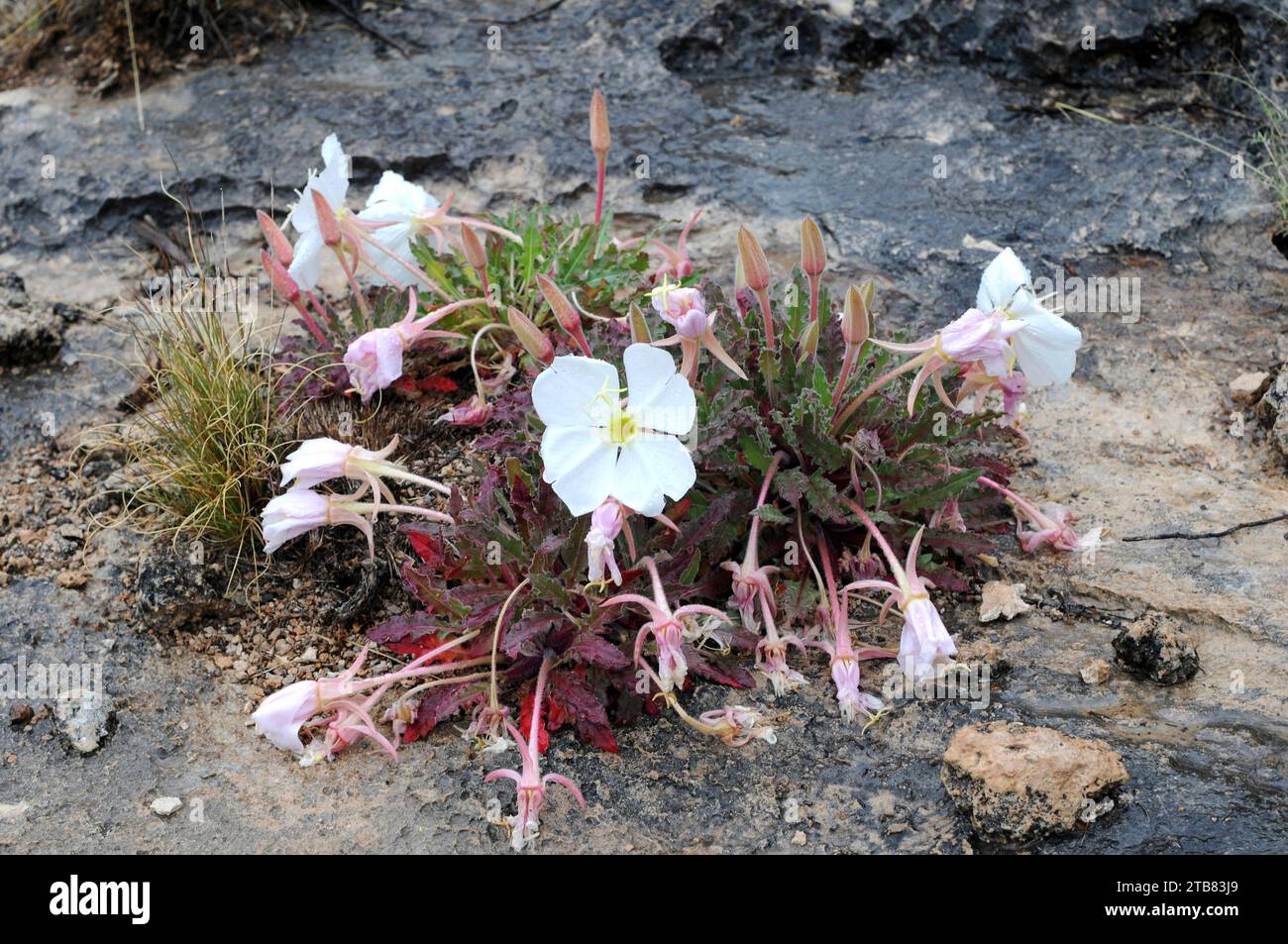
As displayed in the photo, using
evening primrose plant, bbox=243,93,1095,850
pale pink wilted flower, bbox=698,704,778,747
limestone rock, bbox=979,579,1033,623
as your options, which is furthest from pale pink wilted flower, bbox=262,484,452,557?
limestone rock, bbox=979,579,1033,623

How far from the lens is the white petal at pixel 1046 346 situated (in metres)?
2.50

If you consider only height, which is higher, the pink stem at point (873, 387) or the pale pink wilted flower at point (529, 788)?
the pink stem at point (873, 387)

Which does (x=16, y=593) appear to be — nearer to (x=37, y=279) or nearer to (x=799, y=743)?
(x=37, y=279)

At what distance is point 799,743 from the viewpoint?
2.42 meters

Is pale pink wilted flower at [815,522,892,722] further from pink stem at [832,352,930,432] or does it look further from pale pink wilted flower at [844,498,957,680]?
pink stem at [832,352,930,432]

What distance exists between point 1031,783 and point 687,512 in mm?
898

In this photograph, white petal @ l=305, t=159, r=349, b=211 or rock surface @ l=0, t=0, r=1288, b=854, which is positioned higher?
white petal @ l=305, t=159, r=349, b=211

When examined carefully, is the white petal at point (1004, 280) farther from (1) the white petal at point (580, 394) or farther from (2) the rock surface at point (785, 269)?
(1) the white petal at point (580, 394)

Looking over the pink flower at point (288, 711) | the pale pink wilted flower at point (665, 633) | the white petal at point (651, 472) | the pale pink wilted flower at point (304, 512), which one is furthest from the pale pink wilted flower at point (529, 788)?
the pale pink wilted flower at point (304, 512)

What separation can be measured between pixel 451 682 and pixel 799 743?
71cm

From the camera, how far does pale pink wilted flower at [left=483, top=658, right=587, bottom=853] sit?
2199 millimetres

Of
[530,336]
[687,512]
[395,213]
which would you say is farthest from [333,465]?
[395,213]

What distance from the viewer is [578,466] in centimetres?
226

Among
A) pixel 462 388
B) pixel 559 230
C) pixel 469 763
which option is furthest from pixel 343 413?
pixel 469 763
